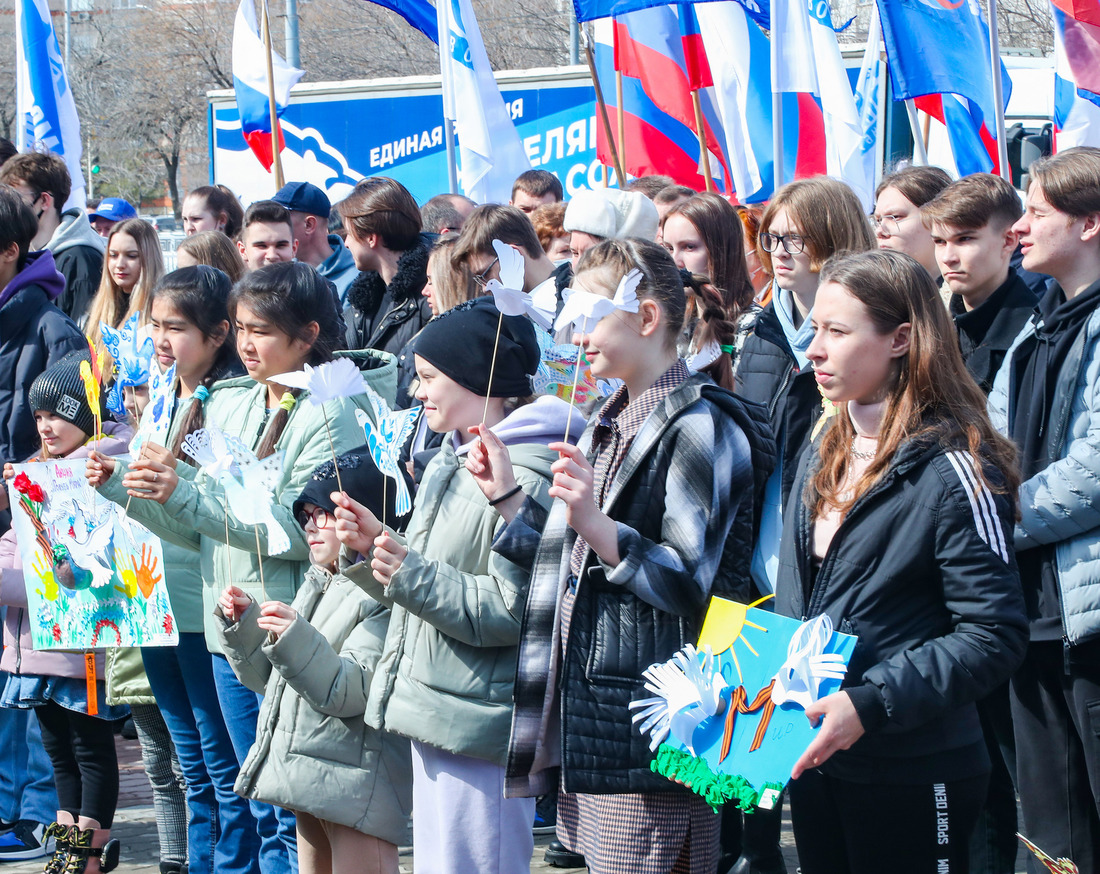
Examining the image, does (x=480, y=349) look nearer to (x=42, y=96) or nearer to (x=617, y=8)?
(x=617, y=8)

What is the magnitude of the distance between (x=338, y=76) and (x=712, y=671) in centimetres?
3131

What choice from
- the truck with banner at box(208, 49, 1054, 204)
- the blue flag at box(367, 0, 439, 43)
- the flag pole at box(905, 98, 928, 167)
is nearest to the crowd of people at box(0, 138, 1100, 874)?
the flag pole at box(905, 98, 928, 167)

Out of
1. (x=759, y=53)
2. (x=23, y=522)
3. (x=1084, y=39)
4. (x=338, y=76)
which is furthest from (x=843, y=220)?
(x=338, y=76)

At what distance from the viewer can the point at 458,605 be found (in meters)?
3.05

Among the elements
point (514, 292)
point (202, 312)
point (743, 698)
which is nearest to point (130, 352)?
point (202, 312)

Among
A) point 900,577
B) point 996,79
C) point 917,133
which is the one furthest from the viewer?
point 917,133

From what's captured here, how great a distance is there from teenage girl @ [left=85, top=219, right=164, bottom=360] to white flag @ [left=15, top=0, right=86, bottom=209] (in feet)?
11.5

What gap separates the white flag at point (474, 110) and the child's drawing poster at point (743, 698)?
565cm

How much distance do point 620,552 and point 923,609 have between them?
604 mm

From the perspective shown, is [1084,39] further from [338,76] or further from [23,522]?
[338,76]

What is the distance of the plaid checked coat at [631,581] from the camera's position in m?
2.82

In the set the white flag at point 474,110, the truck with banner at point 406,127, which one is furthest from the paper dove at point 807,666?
the truck with banner at point 406,127

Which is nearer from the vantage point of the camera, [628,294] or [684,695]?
[684,695]

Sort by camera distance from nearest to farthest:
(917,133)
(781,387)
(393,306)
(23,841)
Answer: (781,387), (23,841), (393,306), (917,133)
